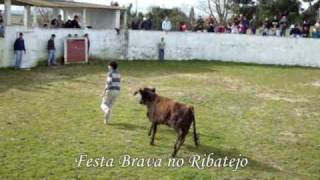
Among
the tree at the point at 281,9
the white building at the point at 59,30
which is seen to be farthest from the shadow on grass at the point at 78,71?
the tree at the point at 281,9

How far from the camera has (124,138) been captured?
480 inches

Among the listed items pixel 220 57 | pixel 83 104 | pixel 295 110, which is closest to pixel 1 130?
pixel 83 104

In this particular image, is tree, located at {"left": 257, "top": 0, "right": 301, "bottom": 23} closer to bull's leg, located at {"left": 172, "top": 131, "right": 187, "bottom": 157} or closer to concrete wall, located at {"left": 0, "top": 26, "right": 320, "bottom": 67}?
concrete wall, located at {"left": 0, "top": 26, "right": 320, "bottom": 67}

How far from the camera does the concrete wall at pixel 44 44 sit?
2391 cm

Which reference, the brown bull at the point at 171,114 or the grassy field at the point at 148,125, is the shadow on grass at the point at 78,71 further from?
the brown bull at the point at 171,114

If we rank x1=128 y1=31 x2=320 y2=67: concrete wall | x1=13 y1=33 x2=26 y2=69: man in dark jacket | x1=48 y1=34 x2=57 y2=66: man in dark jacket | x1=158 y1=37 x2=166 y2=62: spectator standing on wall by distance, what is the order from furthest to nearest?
1. x1=158 y1=37 x2=166 y2=62: spectator standing on wall
2. x1=128 y1=31 x2=320 y2=67: concrete wall
3. x1=48 y1=34 x2=57 y2=66: man in dark jacket
4. x1=13 y1=33 x2=26 y2=69: man in dark jacket

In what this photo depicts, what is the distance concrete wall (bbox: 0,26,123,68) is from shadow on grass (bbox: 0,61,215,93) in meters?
0.74

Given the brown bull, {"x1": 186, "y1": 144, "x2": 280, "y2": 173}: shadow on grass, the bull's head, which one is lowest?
{"x1": 186, "y1": 144, "x2": 280, "y2": 173}: shadow on grass

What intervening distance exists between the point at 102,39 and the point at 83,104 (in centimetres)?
1363

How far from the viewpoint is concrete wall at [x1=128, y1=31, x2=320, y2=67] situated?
98.3ft

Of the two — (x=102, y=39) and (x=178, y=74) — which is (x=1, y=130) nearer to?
(x=178, y=74)

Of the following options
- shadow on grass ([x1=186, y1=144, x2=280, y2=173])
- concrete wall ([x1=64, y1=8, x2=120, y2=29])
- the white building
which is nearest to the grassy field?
shadow on grass ([x1=186, y1=144, x2=280, y2=173])

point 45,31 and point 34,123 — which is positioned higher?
point 45,31

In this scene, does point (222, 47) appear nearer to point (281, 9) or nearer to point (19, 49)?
point (19, 49)
